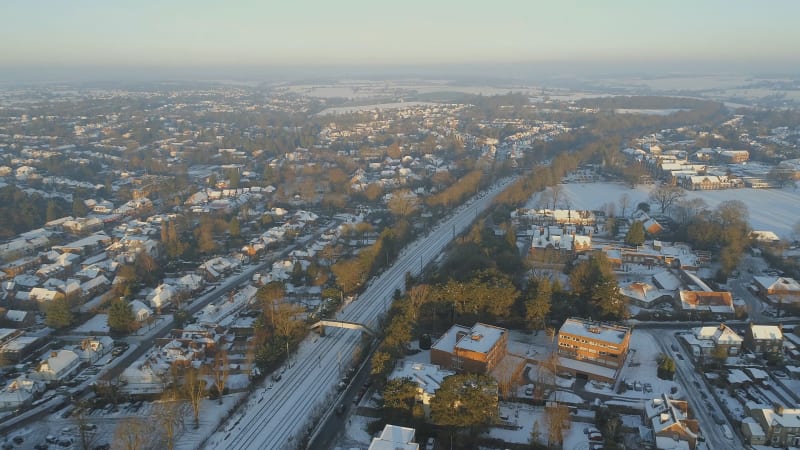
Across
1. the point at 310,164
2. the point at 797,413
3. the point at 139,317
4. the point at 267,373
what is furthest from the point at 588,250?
the point at 310,164

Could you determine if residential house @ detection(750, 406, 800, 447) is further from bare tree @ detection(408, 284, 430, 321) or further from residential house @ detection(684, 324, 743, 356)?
bare tree @ detection(408, 284, 430, 321)

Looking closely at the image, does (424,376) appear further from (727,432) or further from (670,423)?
(727,432)

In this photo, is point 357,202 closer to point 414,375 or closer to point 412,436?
point 414,375

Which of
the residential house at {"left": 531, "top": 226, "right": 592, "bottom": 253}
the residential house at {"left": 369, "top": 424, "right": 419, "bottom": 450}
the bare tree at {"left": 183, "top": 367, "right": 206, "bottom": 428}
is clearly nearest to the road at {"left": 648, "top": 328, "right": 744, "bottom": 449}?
the residential house at {"left": 369, "top": 424, "right": 419, "bottom": 450}

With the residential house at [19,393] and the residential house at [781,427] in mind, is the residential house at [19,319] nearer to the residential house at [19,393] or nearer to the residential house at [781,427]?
the residential house at [19,393]

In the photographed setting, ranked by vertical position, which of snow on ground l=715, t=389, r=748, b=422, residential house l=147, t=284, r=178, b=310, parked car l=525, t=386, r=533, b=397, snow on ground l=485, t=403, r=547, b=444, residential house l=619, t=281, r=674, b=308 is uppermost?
residential house l=619, t=281, r=674, b=308

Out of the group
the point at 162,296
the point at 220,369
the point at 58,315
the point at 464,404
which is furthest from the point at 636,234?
the point at 58,315

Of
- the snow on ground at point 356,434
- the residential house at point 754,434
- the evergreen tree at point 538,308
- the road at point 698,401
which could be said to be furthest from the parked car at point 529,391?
the residential house at point 754,434
